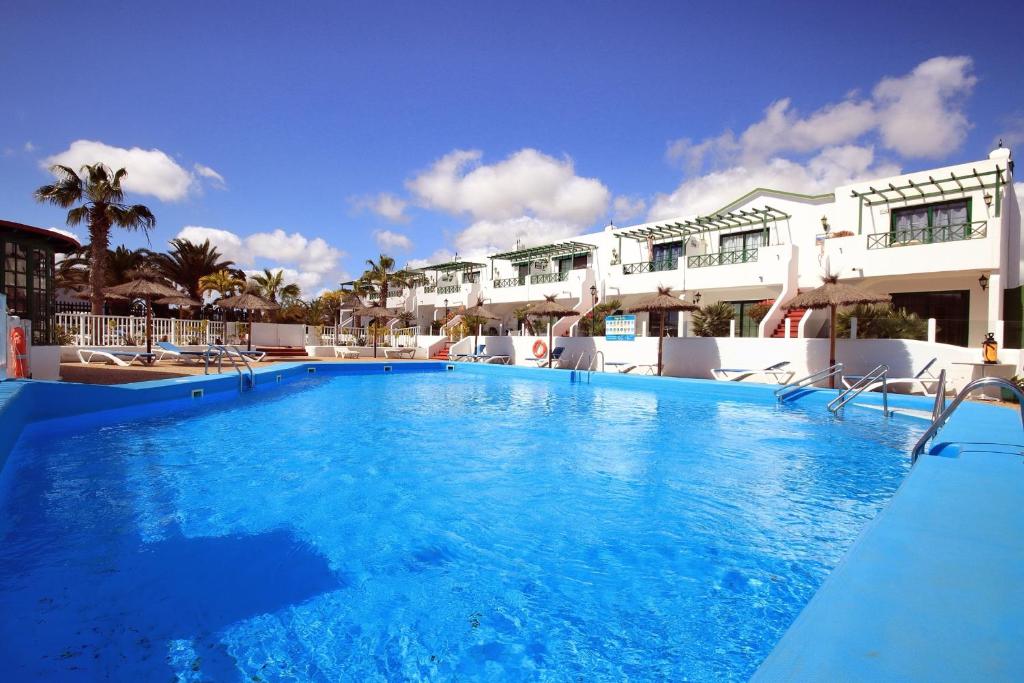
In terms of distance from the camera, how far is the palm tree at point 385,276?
3353 cm

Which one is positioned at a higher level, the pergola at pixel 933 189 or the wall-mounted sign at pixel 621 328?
the pergola at pixel 933 189

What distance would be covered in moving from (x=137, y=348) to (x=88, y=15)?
10435 millimetres

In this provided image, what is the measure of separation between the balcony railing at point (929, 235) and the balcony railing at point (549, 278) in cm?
1290

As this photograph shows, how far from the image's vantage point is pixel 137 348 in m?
16.8

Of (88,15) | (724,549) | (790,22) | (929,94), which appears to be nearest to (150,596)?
(724,549)

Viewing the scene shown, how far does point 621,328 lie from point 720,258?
5.91 meters

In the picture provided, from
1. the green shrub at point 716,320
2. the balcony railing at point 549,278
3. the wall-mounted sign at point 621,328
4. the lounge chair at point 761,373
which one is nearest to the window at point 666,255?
the green shrub at point 716,320

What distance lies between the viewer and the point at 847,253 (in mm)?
15820

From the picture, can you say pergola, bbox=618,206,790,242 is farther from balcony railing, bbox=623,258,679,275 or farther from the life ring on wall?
the life ring on wall

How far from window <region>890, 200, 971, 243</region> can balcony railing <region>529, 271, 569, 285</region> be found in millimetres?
13320

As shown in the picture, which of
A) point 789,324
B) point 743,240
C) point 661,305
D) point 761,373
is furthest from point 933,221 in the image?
point 661,305

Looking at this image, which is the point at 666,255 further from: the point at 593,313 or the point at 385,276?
the point at 385,276

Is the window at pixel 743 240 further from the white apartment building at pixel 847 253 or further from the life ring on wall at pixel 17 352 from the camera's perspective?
the life ring on wall at pixel 17 352

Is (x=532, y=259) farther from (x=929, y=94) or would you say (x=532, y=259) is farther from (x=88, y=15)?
(x=88, y=15)
